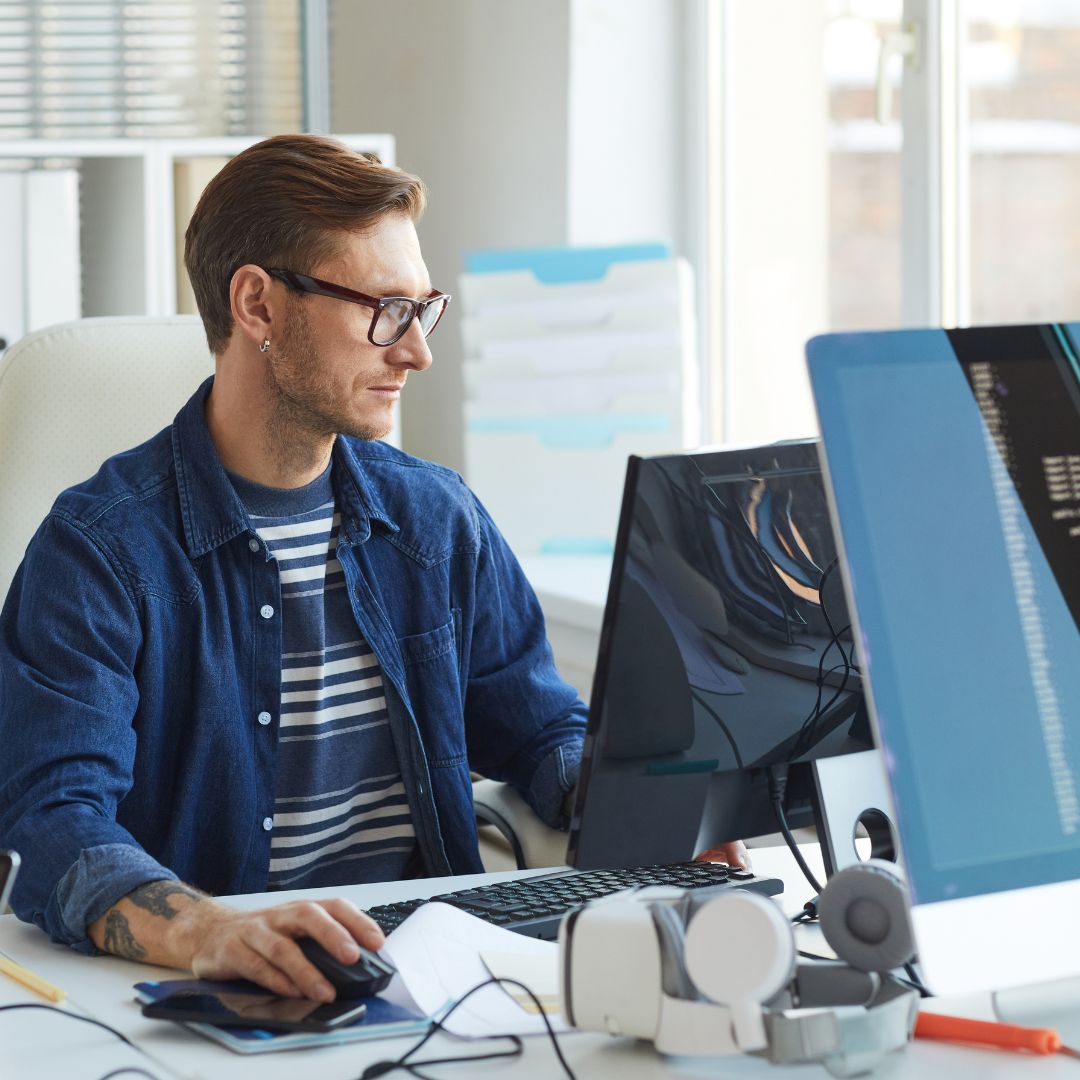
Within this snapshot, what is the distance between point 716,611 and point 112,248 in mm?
2021

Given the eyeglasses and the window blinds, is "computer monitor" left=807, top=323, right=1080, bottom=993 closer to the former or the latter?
the eyeglasses

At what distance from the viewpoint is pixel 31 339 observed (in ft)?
A: 5.41

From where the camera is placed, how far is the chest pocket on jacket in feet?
5.05

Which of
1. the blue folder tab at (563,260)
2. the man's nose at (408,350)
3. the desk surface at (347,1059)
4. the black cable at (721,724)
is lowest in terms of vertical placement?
the desk surface at (347,1059)

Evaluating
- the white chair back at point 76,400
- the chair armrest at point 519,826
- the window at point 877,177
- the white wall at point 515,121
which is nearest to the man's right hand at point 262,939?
the chair armrest at point 519,826

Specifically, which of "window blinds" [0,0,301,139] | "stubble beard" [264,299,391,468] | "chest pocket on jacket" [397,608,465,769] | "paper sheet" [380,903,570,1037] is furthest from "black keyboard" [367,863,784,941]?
"window blinds" [0,0,301,139]

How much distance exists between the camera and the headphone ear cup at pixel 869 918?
904 millimetres

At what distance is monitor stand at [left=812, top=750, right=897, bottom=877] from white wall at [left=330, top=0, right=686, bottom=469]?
1818 millimetres

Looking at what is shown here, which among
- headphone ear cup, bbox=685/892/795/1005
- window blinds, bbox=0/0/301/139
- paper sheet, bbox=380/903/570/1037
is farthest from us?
window blinds, bbox=0/0/301/139

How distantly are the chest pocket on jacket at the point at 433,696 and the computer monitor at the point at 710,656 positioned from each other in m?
0.46

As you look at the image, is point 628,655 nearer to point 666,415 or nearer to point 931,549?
point 931,549

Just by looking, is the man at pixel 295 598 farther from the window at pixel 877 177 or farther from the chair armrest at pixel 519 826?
the window at pixel 877 177

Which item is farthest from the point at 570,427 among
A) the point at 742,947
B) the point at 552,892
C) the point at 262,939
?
the point at 742,947

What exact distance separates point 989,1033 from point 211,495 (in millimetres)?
821
